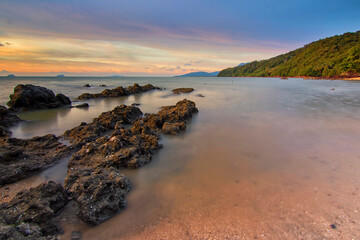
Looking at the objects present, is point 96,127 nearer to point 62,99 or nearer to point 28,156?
point 28,156

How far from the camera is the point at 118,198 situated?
10.8ft

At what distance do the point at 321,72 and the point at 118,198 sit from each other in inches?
3672

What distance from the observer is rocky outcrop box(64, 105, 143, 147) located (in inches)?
256

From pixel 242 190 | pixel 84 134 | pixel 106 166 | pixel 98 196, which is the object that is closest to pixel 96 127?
pixel 84 134

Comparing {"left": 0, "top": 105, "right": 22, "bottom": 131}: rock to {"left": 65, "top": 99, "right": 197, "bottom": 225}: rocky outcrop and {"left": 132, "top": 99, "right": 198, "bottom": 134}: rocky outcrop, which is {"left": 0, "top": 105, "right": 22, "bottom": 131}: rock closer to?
{"left": 65, "top": 99, "right": 197, "bottom": 225}: rocky outcrop

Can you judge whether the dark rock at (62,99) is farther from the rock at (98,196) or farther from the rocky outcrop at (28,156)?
the rock at (98,196)

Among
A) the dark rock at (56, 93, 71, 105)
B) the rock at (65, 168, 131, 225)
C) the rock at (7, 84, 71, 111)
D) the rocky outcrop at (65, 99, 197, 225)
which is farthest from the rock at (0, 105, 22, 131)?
the rock at (65, 168, 131, 225)

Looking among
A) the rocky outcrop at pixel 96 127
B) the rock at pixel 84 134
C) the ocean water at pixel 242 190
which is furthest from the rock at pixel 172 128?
the rock at pixel 84 134

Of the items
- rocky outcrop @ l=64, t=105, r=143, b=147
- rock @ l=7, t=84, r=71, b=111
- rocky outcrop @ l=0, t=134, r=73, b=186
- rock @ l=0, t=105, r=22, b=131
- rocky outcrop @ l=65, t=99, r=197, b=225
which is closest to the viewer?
rocky outcrop @ l=65, t=99, r=197, b=225

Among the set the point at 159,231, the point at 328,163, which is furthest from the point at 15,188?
the point at 328,163

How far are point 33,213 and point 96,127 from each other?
502 cm

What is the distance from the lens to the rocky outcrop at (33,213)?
7.42ft

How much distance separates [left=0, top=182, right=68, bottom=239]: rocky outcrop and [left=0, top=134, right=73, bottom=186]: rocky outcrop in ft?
5.30

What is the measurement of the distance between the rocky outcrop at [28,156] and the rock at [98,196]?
1.57 m
